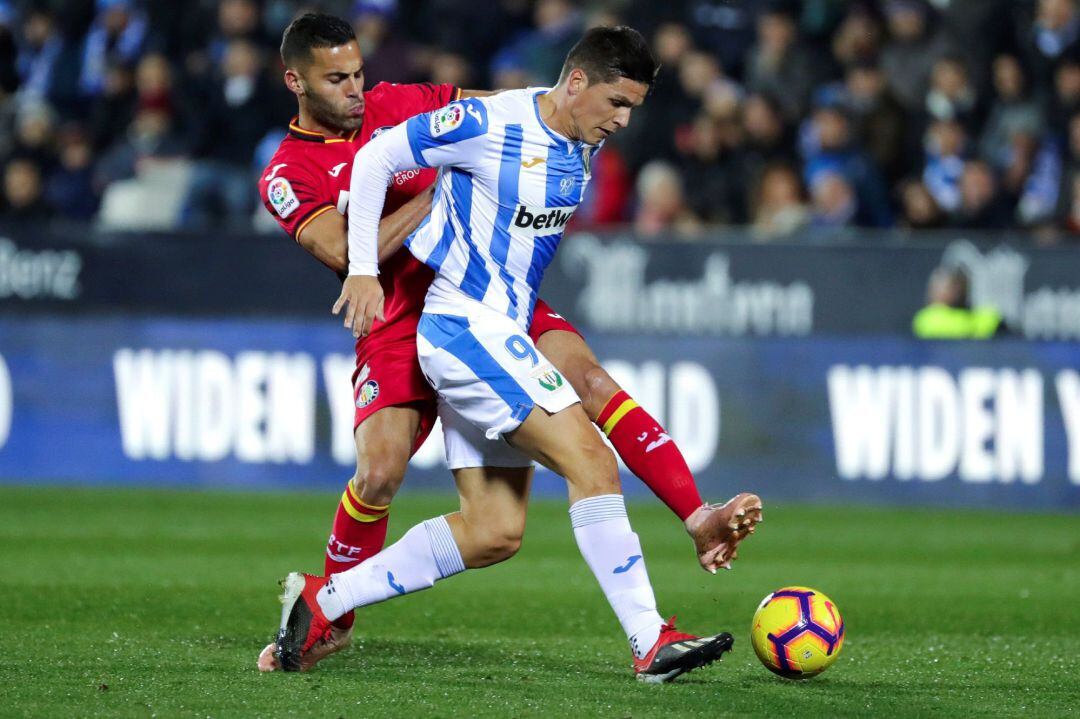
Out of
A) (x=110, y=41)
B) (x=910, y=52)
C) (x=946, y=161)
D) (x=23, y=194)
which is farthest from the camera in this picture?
(x=110, y=41)

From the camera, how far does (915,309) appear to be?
42.5 feet

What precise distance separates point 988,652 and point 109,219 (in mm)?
10285

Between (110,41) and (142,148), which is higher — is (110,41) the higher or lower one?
the higher one

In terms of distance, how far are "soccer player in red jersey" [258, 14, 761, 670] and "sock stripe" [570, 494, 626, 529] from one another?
0.78 feet

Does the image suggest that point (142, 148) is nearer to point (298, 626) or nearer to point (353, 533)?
point (353, 533)

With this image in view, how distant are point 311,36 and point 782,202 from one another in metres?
8.00

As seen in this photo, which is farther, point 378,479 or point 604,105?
point 378,479

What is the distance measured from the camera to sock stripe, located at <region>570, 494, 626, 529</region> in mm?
5398

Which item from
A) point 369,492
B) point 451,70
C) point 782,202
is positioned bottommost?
point 369,492

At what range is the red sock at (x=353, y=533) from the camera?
6.02 metres

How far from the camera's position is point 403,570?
5758 millimetres

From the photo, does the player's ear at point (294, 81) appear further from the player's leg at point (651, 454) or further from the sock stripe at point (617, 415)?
the sock stripe at point (617, 415)

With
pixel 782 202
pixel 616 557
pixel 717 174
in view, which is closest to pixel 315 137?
pixel 616 557

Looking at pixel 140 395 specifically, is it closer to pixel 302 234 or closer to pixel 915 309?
pixel 915 309
